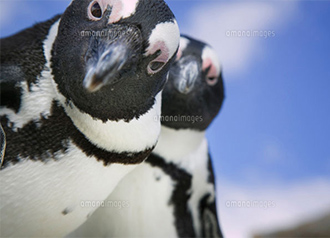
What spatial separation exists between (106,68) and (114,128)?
285 millimetres

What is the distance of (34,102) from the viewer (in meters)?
1.30

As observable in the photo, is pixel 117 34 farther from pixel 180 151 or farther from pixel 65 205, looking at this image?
pixel 180 151

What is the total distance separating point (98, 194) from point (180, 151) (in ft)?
2.24

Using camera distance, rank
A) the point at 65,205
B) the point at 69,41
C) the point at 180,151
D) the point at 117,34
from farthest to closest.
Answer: the point at 180,151 < the point at 65,205 < the point at 69,41 < the point at 117,34

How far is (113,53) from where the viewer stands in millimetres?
1089

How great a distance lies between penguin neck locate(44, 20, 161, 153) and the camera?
51.3 inches

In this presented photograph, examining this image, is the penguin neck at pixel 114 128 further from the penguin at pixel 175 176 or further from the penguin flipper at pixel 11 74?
the penguin at pixel 175 176

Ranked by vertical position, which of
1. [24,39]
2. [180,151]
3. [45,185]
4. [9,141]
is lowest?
[180,151]

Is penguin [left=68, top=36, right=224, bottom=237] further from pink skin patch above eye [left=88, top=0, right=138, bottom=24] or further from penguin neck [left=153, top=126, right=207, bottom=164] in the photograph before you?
pink skin patch above eye [left=88, top=0, right=138, bottom=24]

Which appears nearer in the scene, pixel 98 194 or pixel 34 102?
pixel 34 102

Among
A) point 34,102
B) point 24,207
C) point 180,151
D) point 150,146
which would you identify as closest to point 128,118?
point 150,146

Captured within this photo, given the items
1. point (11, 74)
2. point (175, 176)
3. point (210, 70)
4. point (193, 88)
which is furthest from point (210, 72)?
point (11, 74)

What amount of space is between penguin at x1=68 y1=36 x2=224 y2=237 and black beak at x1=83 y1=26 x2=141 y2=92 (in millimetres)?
769

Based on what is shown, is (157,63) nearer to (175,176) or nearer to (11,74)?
(11,74)
